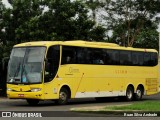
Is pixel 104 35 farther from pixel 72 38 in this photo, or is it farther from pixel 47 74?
pixel 47 74

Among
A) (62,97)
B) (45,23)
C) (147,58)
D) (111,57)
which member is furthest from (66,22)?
(62,97)

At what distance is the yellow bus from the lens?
2612 centimetres

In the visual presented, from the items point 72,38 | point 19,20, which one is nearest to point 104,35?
point 72,38

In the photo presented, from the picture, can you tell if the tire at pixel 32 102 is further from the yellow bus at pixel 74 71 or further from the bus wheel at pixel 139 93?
the bus wheel at pixel 139 93

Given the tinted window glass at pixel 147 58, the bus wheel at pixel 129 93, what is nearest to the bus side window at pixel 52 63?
the bus wheel at pixel 129 93

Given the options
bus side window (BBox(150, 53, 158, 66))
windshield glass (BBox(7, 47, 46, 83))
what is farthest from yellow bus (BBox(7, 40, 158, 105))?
bus side window (BBox(150, 53, 158, 66))

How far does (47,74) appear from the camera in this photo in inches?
1031

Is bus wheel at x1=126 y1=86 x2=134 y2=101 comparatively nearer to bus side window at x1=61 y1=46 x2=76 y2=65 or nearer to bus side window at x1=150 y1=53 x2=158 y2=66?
bus side window at x1=150 y1=53 x2=158 y2=66

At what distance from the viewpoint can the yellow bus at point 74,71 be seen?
2612 cm

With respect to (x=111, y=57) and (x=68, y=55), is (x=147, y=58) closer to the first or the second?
(x=111, y=57)

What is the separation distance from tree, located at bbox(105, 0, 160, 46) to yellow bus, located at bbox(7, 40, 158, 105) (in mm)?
10309

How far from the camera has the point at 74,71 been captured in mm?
28078

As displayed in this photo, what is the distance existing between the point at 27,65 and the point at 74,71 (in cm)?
295

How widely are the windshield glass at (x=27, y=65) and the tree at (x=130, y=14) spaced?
18960 mm
